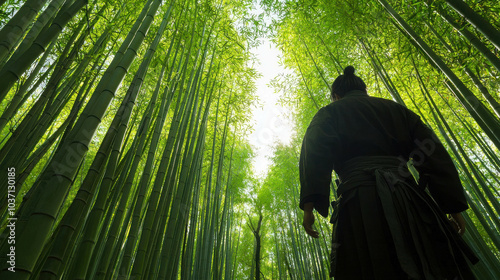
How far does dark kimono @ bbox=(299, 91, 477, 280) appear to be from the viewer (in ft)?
2.74

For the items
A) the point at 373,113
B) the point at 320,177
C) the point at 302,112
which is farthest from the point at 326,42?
the point at 320,177

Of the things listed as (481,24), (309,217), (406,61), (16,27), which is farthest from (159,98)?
(406,61)

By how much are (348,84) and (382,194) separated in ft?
2.28

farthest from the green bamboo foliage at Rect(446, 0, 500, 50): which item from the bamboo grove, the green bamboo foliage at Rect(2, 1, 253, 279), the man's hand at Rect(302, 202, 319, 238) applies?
the green bamboo foliage at Rect(2, 1, 253, 279)

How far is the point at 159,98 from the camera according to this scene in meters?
2.75

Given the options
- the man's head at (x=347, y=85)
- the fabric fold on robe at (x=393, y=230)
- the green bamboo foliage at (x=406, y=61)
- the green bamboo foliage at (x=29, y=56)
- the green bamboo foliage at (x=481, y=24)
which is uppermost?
the green bamboo foliage at (x=406, y=61)

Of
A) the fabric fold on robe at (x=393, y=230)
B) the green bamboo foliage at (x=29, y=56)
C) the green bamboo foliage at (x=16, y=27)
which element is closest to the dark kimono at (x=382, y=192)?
the fabric fold on robe at (x=393, y=230)

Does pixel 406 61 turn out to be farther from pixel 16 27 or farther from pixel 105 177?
pixel 16 27

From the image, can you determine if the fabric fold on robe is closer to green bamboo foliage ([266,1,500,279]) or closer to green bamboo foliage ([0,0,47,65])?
green bamboo foliage ([266,1,500,279])

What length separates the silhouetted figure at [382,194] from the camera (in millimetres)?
837

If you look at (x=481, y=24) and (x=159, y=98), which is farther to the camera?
(x=159, y=98)

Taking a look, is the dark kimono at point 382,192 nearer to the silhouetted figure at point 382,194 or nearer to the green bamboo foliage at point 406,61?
the silhouetted figure at point 382,194

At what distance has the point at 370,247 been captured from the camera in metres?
0.86

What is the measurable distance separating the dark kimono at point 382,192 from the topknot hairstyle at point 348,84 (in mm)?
101
